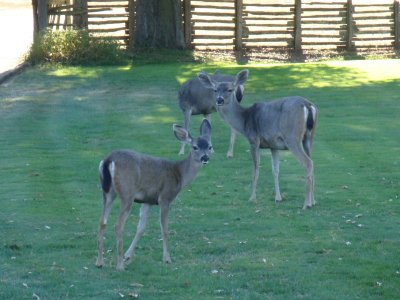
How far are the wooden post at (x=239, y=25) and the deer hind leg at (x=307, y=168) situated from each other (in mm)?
22568

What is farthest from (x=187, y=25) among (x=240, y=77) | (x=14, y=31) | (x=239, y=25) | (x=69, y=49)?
(x=240, y=77)

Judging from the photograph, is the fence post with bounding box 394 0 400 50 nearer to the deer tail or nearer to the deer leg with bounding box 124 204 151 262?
the deer leg with bounding box 124 204 151 262

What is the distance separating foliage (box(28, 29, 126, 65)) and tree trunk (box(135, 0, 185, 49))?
232 cm

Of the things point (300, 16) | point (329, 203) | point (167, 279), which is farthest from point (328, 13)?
point (167, 279)

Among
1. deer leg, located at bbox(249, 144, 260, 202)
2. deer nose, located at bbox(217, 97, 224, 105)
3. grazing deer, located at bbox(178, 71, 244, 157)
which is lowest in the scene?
deer leg, located at bbox(249, 144, 260, 202)

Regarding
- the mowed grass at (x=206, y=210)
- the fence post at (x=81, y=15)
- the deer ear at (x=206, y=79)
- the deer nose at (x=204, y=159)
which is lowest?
the mowed grass at (x=206, y=210)

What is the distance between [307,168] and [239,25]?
75.4 ft

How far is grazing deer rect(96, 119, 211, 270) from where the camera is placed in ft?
33.9

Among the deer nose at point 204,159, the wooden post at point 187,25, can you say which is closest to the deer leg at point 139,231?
the deer nose at point 204,159

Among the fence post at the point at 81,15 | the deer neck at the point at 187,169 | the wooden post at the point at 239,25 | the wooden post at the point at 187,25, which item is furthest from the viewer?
the wooden post at the point at 239,25

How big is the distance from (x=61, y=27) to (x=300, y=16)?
8.57 m

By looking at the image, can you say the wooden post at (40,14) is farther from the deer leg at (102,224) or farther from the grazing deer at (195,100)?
the deer leg at (102,224)

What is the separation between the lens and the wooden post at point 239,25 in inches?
1433

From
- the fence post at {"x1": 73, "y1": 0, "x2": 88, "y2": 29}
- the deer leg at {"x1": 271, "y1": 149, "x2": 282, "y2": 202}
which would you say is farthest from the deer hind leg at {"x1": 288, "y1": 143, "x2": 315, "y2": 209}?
the fence post at {"x1": 73, "y1": 0, "x2": 88, "y2": 29}
